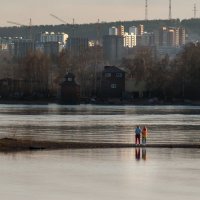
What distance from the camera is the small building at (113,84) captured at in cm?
18400

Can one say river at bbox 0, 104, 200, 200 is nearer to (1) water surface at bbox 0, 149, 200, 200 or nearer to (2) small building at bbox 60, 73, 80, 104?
(1) water surface at bbox 0, 149, 200, 200

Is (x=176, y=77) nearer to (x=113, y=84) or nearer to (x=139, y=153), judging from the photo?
(x=113, y=84)

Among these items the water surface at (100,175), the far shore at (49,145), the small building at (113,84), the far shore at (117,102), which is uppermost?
the small building at (113,84)

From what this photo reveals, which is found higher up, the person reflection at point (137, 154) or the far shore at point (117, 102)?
the person reflection at point (137, 154)

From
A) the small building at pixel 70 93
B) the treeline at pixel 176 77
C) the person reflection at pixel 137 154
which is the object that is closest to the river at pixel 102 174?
the person reflection at pixel 137 154

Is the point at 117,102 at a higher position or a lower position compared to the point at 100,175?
lower

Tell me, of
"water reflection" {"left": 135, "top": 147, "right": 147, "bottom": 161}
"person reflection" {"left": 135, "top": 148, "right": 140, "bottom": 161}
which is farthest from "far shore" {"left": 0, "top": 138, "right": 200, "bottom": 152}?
"person reflection" {"left": 135, "top": 148, "right": 140, "bottom": 161}

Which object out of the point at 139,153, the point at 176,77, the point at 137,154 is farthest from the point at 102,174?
the point at 176,77

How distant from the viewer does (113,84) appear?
184 meters

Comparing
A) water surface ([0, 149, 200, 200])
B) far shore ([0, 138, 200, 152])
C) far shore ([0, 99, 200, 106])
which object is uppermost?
far shore ([0, 138, 200, 152])

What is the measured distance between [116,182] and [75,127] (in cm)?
4268

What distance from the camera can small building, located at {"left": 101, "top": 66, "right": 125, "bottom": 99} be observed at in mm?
184000

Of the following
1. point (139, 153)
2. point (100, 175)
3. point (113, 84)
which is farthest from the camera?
point (113, 84)

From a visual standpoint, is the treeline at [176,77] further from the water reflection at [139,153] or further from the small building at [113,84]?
the water reflection at [139,153]
